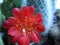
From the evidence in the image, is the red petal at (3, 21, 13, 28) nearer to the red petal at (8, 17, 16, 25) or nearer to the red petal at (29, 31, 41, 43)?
the red petal at (8, 17, 16, 25)

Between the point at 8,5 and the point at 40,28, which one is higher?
the point at 8,5

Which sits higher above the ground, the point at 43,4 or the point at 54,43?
the point at 43,4

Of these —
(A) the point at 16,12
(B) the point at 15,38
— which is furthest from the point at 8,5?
(B) the point at 15,38

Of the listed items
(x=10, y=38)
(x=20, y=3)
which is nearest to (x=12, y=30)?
(x=10, y=38)

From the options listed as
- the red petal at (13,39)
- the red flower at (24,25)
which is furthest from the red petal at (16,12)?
the red petal at (13,39)

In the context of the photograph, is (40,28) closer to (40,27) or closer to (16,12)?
(40,27)

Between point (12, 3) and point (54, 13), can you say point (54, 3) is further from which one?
point (12, 3)

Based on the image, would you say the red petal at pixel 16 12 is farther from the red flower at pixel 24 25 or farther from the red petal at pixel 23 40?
the red petal at pixel 23 40
